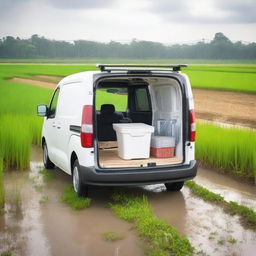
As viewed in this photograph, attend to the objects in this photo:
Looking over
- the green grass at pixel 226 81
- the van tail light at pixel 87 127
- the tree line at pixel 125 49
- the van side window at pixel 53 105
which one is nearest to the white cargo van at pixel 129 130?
the van tail light at pixel 87 127

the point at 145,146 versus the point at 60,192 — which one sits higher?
the point at 145,146

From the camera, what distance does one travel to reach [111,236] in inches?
205

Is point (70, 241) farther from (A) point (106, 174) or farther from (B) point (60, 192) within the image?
(B) point (60, 192)

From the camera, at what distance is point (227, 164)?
931 centimetres

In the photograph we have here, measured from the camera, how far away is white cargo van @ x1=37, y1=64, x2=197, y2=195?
6.40 meters

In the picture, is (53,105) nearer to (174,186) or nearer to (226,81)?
(174,186)

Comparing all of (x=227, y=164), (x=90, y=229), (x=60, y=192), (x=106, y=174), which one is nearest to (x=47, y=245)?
(x=90, y=229)

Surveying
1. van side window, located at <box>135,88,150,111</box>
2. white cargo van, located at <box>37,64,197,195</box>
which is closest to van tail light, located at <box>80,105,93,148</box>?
white cargo van, located at <box>37,64,197,195</box>

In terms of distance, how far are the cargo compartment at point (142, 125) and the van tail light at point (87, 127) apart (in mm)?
179

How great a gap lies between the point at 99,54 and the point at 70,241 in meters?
85.7

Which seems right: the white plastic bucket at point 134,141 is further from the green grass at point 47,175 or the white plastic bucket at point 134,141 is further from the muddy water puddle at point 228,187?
the green grass at point 47,175

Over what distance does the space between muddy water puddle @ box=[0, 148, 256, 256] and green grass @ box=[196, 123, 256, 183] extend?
77 centimetres

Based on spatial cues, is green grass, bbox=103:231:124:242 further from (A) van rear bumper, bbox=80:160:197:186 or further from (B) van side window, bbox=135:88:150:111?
(B) van side window, bbox=135:88:150:111

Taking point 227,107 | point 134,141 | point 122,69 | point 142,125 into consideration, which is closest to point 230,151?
point 142,125
